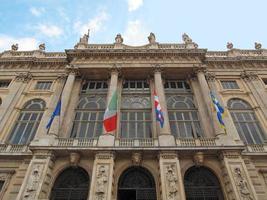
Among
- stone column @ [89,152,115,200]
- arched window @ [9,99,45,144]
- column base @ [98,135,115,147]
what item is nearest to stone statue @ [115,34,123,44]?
arched window @ [9,99,45,144]

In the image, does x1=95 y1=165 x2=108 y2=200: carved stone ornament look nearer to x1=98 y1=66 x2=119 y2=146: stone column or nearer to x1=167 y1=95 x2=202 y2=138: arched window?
x1=98 y1=66 x2=119 y2=146: stone column

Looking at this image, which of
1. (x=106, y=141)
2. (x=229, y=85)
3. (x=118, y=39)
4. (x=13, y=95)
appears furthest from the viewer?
(x=118, y=39)

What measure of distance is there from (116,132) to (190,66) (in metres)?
10.4

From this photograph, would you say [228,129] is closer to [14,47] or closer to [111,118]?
[111,118]

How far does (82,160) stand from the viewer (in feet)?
48.1

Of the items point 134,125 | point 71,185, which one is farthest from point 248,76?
point 71,185

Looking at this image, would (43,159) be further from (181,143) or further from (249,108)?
(249,108)

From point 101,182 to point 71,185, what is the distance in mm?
2956

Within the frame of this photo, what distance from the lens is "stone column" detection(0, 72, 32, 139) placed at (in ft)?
59.5

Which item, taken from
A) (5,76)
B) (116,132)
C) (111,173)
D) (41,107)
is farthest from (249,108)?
(5,76)

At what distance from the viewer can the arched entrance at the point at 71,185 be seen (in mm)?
13680

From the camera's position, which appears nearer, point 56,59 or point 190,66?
point 190,66

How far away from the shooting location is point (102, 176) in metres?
12.9

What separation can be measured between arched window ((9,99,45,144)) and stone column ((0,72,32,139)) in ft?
3.22
